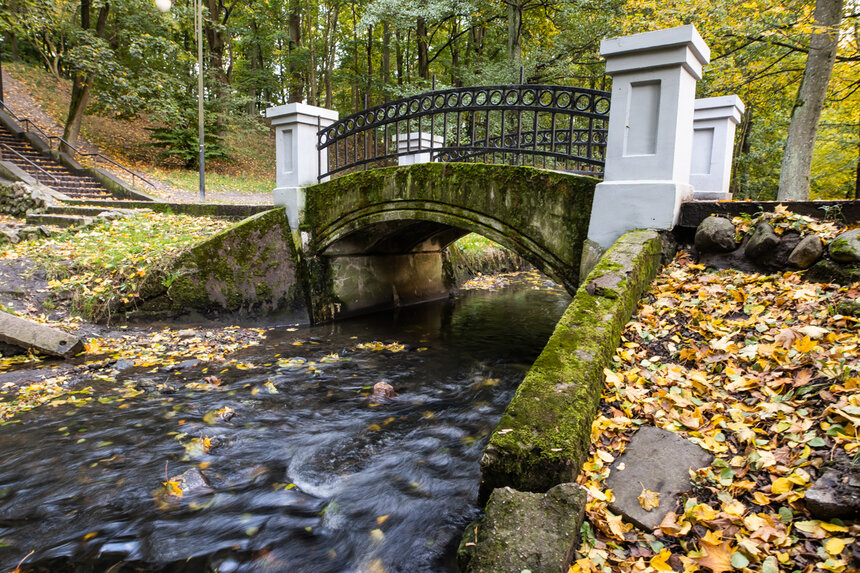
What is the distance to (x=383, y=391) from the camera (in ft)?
17.3

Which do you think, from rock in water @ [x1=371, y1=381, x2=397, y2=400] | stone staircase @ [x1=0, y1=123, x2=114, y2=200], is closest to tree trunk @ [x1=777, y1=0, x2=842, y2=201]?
rock in water @ [x1=371, y1=381, x2=397, y2=400]

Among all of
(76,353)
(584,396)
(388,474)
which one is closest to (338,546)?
(388,474)

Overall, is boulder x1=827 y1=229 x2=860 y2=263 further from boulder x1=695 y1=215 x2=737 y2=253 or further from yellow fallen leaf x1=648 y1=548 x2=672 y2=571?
yellow fallen leaf x1=648 y1=548 x2=672 y2=571

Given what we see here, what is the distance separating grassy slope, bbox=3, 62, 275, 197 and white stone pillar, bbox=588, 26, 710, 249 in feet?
49.2

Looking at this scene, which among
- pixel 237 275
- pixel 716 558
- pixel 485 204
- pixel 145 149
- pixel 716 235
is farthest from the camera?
pixel 145 149

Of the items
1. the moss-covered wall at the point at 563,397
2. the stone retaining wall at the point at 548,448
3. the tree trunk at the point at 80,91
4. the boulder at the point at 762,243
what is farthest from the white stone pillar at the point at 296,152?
the tree trunk at the point at 80,91

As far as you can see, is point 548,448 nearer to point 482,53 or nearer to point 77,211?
point 77,211

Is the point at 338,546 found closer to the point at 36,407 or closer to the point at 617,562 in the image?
the point at 617,562

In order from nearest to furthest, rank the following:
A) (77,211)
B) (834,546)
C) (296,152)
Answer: (834,546), (296,152), (77,211)

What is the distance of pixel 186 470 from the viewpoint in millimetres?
3639

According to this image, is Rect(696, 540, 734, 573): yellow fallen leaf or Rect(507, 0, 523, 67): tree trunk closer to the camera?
Rect(696, 540, 734, 573): yellow fallen leaf

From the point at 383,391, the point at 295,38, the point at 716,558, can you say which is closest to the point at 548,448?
the point at 716,558

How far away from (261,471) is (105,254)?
6085mm

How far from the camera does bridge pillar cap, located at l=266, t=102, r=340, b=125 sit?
7.73 meters
